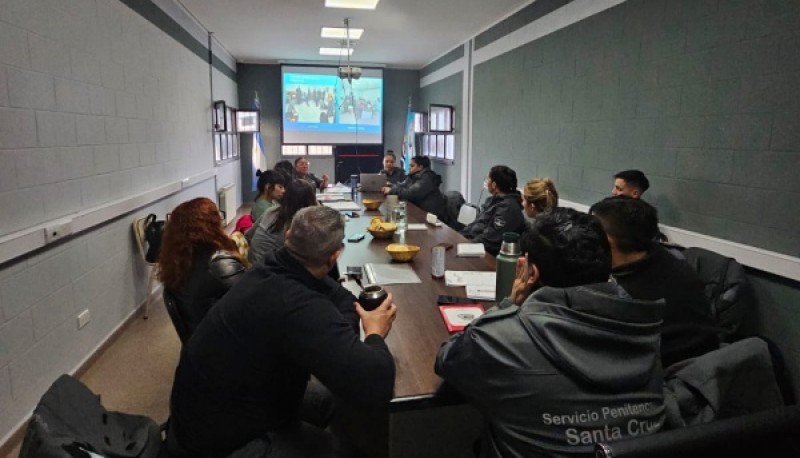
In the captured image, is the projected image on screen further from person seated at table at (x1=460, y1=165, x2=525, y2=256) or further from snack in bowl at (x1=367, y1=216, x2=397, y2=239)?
snack in bowl at (x1=367, y1=216, x2=397, y2=239)

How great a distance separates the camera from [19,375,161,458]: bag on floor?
109 centimetres

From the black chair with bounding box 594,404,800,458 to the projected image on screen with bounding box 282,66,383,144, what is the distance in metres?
9.18

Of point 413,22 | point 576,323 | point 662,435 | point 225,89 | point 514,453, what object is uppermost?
point 413,22

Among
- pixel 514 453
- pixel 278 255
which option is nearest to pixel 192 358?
pixel 278 255

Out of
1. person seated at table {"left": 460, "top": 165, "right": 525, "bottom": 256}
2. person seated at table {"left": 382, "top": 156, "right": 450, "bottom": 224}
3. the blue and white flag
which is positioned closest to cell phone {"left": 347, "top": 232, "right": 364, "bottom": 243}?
person seated at table {"left": 460, "top": 165, "right": 525, "bottom": 256}

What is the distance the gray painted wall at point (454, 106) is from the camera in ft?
25.7

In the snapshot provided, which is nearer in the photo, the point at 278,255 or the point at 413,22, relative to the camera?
the point at 278,255

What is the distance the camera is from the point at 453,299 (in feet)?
6.63

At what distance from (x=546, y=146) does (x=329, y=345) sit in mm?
4271

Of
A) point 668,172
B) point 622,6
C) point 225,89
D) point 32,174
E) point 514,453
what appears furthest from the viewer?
point 225,89

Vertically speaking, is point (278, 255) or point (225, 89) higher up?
point (225, 89)

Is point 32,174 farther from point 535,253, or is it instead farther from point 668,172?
point 668,172

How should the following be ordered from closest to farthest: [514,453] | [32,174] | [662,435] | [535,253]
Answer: [662,435] → [514,453] → [535,253] → [32,174]

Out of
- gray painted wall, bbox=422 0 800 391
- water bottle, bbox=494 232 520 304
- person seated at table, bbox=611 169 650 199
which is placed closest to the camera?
water bottle, bbox=494 232 520 304
